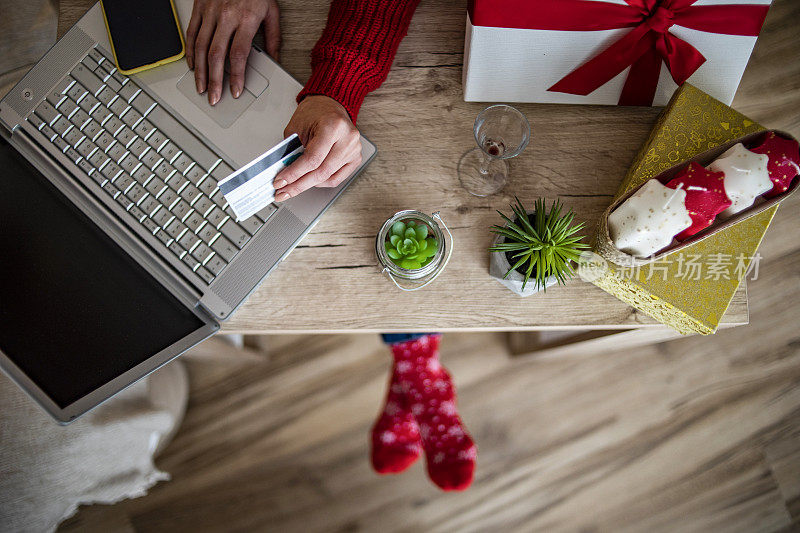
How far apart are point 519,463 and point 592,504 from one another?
23cm

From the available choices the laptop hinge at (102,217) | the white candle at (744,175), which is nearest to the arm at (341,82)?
the laptop hinge at (102,217)

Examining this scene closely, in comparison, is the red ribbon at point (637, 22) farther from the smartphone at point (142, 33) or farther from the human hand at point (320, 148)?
the smartphone at point (142, 33)

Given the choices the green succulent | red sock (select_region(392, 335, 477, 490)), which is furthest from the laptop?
red sock (select_region(392, 335, 477, 490))

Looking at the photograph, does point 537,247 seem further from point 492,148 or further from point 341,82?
point 341,82

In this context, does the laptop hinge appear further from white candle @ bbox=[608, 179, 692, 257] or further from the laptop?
white candle @ bbox=[608, 179, 692, 257]

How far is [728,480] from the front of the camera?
4.72 ft

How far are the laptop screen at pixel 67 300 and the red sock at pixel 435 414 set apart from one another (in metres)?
0.68

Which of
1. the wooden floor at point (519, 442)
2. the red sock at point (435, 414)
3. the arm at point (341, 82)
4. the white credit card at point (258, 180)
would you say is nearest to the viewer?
the white credit card at point (258, 180)

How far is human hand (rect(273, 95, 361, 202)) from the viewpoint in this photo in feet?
2.27

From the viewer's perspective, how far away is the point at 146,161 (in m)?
0.77

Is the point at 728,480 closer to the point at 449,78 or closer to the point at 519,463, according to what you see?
the point at 519,463

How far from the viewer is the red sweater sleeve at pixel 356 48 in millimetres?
779

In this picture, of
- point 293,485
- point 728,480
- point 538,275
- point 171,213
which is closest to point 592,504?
point 728,480

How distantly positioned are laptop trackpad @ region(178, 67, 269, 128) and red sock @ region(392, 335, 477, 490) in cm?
72
